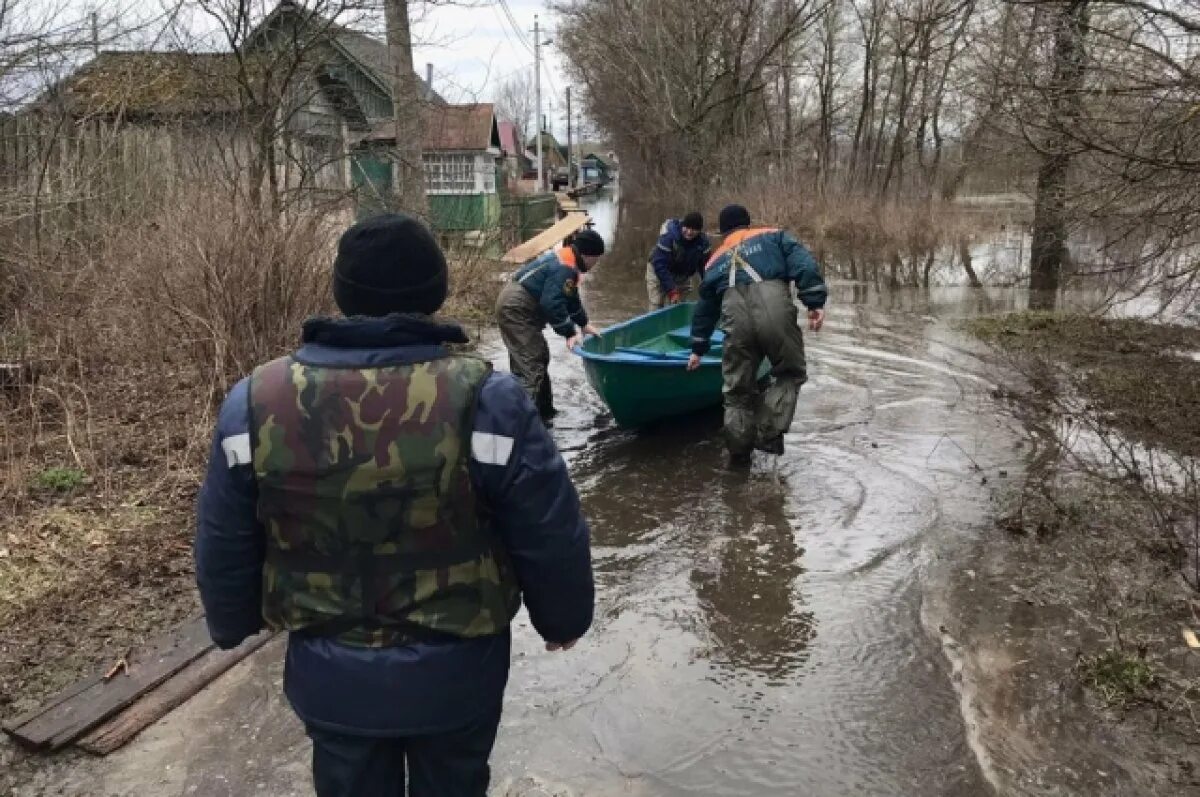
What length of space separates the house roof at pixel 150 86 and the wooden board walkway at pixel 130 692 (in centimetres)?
609

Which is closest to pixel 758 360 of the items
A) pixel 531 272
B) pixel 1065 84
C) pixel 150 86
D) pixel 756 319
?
pixel 756 319

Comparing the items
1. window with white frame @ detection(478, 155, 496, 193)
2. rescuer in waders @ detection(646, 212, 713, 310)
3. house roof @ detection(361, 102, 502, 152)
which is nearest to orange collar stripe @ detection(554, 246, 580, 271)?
rescuer in waders @ detection(646, 212, 713, 310)

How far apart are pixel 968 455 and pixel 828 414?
152 cm

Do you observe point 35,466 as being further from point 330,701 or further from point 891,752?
point 891,752

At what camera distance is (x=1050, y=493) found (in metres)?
5.99

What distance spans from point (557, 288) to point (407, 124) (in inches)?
299

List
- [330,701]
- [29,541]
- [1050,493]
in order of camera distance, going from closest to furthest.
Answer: [330,701]
[29,541]
[1050,493]

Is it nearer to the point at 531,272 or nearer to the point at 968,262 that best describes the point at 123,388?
the point at 531,272

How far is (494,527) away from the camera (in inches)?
80.0

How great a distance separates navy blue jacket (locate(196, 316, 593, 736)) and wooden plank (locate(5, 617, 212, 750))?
1.80 m

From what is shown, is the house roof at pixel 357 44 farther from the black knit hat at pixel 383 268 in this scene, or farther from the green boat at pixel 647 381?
the black knit hat at pixel 383 268

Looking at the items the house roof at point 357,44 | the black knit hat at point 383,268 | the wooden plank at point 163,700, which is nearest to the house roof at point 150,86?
the house roof at point 357,44

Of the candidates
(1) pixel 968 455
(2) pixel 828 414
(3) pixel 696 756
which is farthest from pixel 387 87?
(3) pixel 696 756

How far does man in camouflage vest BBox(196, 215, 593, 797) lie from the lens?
1.85 metres
